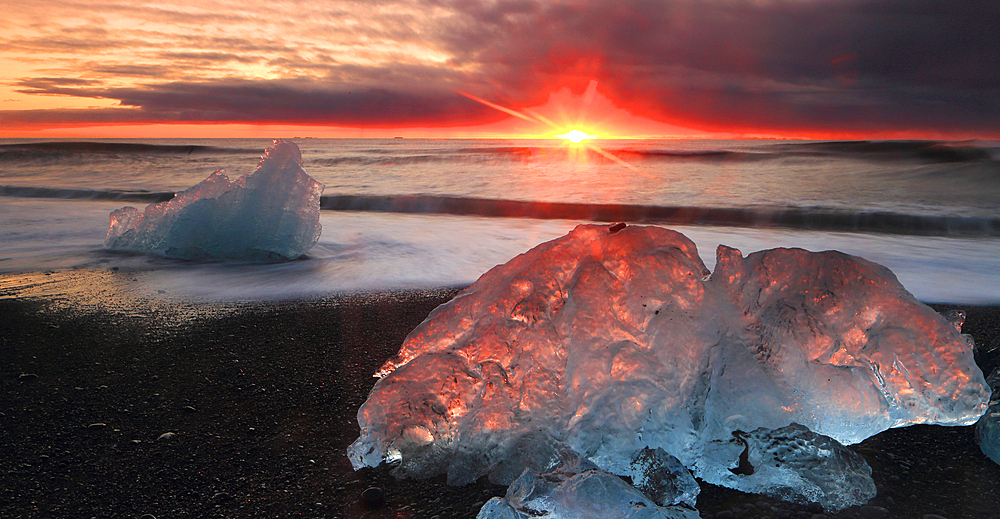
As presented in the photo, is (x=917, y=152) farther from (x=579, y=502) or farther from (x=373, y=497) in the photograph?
(x=373, y=497)

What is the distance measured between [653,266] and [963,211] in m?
10.4

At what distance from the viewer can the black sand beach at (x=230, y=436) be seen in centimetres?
146

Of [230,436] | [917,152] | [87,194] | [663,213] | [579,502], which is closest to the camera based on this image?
[579,502]

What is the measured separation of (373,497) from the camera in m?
1.45

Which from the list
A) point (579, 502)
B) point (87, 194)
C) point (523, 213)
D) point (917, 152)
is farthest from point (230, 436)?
point (917, 152)

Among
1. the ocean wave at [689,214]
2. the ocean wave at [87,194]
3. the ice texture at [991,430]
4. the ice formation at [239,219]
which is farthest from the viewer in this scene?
the ocean wave at [87,194]

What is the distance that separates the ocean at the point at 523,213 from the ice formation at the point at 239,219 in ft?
0.58

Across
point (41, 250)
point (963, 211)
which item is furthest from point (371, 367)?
point (963, 211)

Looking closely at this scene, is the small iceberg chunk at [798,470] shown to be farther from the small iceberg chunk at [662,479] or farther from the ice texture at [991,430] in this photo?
the ice texture at [991,430]

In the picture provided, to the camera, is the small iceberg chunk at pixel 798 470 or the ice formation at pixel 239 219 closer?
the small iceberg chunk at pixel 798 470

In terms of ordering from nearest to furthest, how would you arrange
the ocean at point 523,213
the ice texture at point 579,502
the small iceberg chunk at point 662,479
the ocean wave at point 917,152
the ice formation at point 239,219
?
1. the ice texture at point 579,502
2. the small iceberg chunk at point 662,479
3. the ocean at point 523,213
4. the ice formation at point 239,219
5. the ocean wave at point 917,152

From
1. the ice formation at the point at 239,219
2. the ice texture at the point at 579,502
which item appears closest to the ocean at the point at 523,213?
the ice formation at the point at 239,219

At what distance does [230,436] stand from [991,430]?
2213mm

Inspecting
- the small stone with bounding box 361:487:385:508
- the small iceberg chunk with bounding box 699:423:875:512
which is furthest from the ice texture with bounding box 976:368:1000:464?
the small stone with bounding box 361:487:385:508
